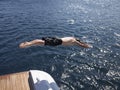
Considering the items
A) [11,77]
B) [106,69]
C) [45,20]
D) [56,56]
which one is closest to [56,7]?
[45,20]

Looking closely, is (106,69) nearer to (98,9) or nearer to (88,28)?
(88,28)

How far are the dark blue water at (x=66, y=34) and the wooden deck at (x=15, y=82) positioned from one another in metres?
3.18

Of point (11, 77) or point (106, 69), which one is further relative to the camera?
point (106, 69)

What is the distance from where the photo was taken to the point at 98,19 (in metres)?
35.2

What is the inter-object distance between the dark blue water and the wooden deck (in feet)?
10.4

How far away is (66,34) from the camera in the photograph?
28328mm

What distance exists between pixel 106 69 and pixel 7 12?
74.9ft

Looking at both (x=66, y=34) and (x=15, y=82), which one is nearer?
(x=15, y=82)

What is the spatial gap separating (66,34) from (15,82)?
14.1m

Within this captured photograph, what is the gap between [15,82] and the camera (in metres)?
15.9

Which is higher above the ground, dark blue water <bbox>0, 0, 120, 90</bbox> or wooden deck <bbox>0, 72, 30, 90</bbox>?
A: wooden deck <bbox>0, 72, 30, 90</bbox>

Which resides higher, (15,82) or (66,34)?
(15,82)

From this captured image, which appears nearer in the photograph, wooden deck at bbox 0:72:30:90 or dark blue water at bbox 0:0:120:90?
wooden deck at bbox 0:72:30:90

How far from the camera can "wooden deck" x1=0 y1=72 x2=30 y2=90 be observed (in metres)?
15.3
